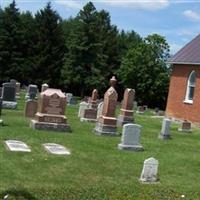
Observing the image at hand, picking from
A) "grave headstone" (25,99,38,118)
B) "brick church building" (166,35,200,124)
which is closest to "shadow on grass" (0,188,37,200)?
"grave headstone" (25,99,38,118)

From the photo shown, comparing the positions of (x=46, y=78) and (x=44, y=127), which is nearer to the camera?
(x=44, y=127)

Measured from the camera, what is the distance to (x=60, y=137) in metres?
20.1

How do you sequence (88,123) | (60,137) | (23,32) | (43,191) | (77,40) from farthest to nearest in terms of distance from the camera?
(23,32)
(77,40)
(88,123)
(60,137)
(43,191)

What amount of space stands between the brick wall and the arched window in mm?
256

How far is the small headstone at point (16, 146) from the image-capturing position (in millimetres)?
16156

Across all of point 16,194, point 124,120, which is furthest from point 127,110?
point 16,194

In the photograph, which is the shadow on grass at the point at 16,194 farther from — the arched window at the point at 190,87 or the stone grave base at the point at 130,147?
the arched window at the point at 190,87

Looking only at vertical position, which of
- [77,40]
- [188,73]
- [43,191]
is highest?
[77,40]

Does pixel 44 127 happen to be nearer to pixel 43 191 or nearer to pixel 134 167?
pixel 134 167

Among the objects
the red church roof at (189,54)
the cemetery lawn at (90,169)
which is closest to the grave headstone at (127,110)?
the cemetery lawn at (90,169)

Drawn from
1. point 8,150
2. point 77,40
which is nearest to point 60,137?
point 8,150

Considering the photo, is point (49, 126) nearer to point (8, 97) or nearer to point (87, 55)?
point (8, 97)

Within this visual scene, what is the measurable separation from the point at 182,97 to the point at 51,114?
14.9 metres

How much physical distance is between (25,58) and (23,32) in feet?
11.1
